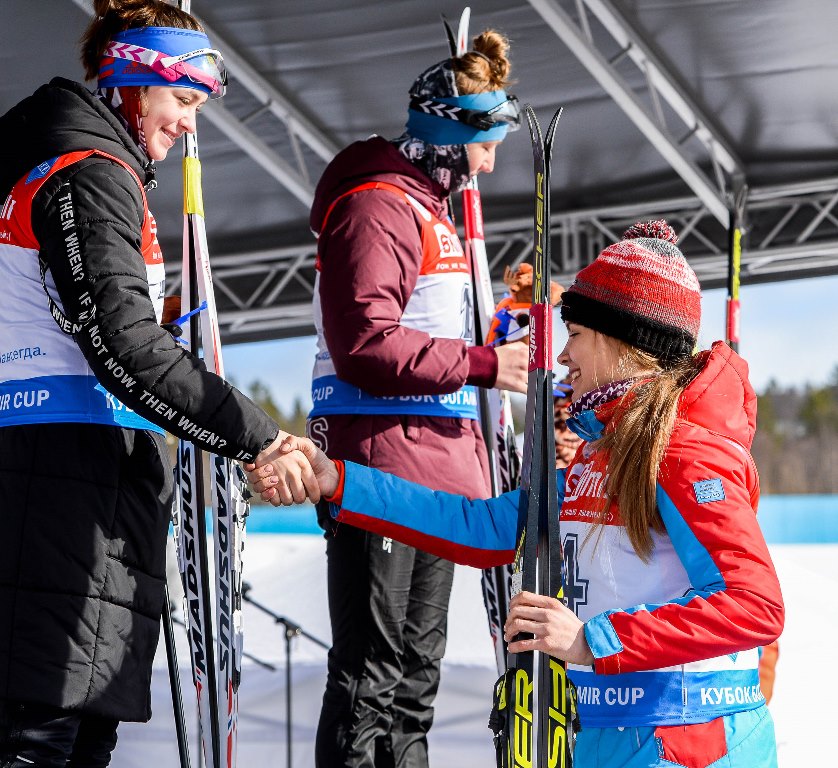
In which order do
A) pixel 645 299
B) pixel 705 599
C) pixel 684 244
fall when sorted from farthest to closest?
1. pixel 684 244
2. pixel 645 299
3. pixel 705 599

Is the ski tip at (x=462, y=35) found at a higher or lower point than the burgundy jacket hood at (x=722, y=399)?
higher

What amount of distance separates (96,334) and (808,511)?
14.6m

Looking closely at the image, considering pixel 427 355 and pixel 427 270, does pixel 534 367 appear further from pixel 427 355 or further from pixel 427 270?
pixel 427 270

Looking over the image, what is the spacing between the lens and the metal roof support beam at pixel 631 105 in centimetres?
472

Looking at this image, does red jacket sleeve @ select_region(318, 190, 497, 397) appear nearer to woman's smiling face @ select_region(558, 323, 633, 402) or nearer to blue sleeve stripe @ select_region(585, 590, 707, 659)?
woman's smiling face @ select_region(558, 323, 633, 402)

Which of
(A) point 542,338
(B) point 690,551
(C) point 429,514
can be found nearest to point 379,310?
(C) point 429,514

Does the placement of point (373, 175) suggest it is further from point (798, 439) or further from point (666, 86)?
point (798, 439)

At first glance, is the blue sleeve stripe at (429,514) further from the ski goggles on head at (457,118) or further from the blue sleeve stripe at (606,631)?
the ski goggles on head at (457,118)

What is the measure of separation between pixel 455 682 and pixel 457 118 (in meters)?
2.15

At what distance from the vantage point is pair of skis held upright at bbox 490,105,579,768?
1.32m

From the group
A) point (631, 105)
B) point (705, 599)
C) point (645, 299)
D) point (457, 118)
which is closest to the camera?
point (705, 599)

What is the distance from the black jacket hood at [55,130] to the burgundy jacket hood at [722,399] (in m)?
0.87

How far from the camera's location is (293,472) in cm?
161

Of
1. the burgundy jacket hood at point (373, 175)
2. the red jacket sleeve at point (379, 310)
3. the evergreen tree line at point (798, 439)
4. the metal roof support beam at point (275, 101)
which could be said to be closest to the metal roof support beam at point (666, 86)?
the metal roof support beam at point (275, 101)
